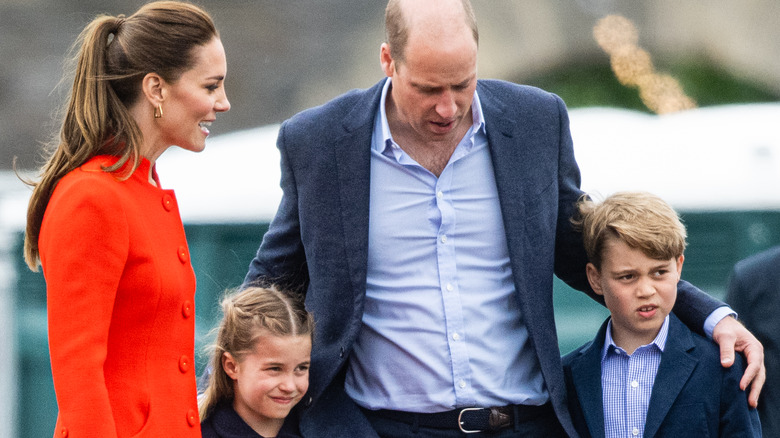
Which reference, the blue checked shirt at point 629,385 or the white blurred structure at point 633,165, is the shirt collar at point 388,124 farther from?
the white blurred structure at point 633,165

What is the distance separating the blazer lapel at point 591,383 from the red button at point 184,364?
3.46 feet

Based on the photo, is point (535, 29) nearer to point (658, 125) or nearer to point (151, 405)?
point (658, 125)

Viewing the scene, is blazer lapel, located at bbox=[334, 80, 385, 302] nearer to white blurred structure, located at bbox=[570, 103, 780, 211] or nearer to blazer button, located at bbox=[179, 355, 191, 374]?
blazer button, located at bbox=[179, 355, 191, 374]

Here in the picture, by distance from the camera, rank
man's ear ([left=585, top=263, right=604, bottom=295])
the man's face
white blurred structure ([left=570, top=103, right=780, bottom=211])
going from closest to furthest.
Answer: the man's face < man's ear ([left=585, top=263, right=604, bottom=295]) < white blurred structure ([left=570, top=103, right=780, bottom=211])

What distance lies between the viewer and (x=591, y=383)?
9.47 ft

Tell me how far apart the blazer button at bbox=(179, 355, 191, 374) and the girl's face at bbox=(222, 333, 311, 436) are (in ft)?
1.49

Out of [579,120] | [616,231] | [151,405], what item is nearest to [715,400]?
[616,231]

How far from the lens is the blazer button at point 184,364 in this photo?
7.72ft

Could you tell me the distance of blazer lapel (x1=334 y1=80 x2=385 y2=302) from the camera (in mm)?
2736

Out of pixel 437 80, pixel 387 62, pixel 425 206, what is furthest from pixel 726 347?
pixel 387 62

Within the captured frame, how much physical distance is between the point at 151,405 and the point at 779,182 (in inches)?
168

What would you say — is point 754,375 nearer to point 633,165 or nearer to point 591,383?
point 591,383

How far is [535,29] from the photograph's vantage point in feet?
37.9

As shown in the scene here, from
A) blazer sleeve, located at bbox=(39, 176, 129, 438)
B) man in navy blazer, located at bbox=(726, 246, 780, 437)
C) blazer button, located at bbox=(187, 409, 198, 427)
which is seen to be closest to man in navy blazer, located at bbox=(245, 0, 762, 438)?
man in navy blazer, located at bbox=(726, 246, 780, 437)
